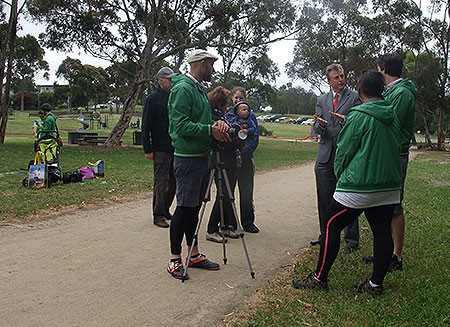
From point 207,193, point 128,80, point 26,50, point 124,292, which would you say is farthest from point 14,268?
point 128,80

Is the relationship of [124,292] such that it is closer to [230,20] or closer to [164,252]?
[164,252]

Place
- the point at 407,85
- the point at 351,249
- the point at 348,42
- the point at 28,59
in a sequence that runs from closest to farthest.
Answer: the point at 407,85
the point at 351,249
the point at 348,42
the point at 28,59

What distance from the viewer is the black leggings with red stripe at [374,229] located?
380 centimetres

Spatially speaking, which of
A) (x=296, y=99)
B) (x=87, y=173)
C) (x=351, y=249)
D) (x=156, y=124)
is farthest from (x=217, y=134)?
(x=296, y=99)

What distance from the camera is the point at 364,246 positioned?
5.50 m

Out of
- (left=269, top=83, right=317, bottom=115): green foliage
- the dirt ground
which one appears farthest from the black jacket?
(left=269, top=83, right=317, bottom=115): green foliage

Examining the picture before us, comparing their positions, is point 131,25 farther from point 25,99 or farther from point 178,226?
point 25,99

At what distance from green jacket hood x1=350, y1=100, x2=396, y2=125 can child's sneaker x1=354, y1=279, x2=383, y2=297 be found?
56.6 inches

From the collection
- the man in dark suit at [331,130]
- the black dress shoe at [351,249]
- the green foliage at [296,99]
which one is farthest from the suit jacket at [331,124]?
the green foliage at [296,99]

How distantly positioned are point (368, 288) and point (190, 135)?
6.96 ft

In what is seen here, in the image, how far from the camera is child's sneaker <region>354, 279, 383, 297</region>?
390cm

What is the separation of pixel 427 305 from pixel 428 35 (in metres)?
33.2

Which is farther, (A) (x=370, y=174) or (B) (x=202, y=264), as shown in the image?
(B) (x=202, y=264)

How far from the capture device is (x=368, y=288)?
394 cm
